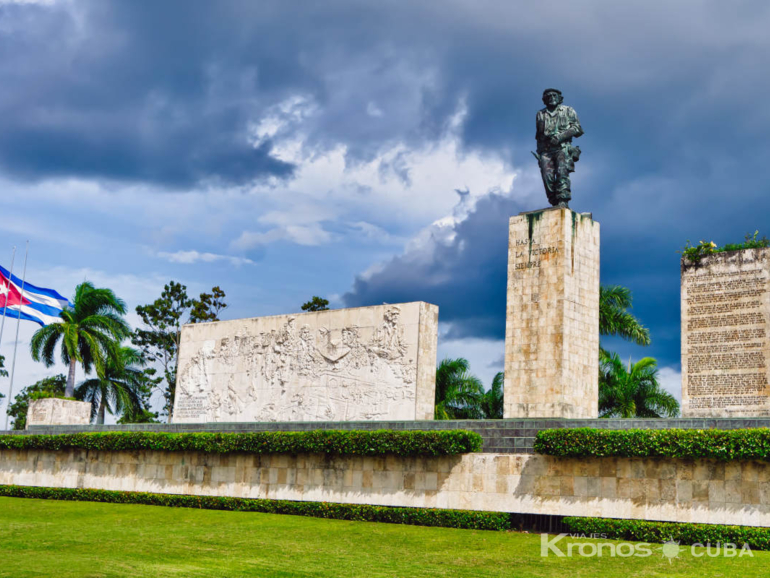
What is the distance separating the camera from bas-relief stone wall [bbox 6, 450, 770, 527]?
12117mm

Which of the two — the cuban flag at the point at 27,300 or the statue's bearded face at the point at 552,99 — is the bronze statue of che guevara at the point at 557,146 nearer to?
the statue's bearded face at the point at 552,99

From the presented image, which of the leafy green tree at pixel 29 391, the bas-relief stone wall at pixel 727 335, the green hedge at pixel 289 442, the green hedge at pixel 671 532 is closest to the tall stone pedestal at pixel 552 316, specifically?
the green hedge at pixel 289 442

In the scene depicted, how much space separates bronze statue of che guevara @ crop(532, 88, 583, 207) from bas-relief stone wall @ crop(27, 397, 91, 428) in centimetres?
1470

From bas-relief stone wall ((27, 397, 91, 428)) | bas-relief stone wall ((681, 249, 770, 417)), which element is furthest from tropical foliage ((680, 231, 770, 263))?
bas-relief stone wall ((27, 397, 91, 428))

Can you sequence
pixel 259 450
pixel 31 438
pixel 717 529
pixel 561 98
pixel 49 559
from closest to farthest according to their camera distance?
pixel 49 559 < pixel 717 529 < pixel 259 450 < pixel 561 98 < pixel 31 438

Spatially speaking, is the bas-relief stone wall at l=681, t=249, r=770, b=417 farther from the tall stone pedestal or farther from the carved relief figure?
the carved relief figure

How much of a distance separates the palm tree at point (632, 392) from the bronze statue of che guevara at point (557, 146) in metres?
7.73

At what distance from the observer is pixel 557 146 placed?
17438 millimetres

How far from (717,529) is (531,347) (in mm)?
5518

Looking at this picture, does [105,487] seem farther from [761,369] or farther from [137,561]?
[761,369]

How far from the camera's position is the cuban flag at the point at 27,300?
949 inches

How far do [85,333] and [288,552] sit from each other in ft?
64.8

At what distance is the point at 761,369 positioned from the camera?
17.4 m

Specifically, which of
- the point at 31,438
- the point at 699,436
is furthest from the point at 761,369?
the point at 31,438
